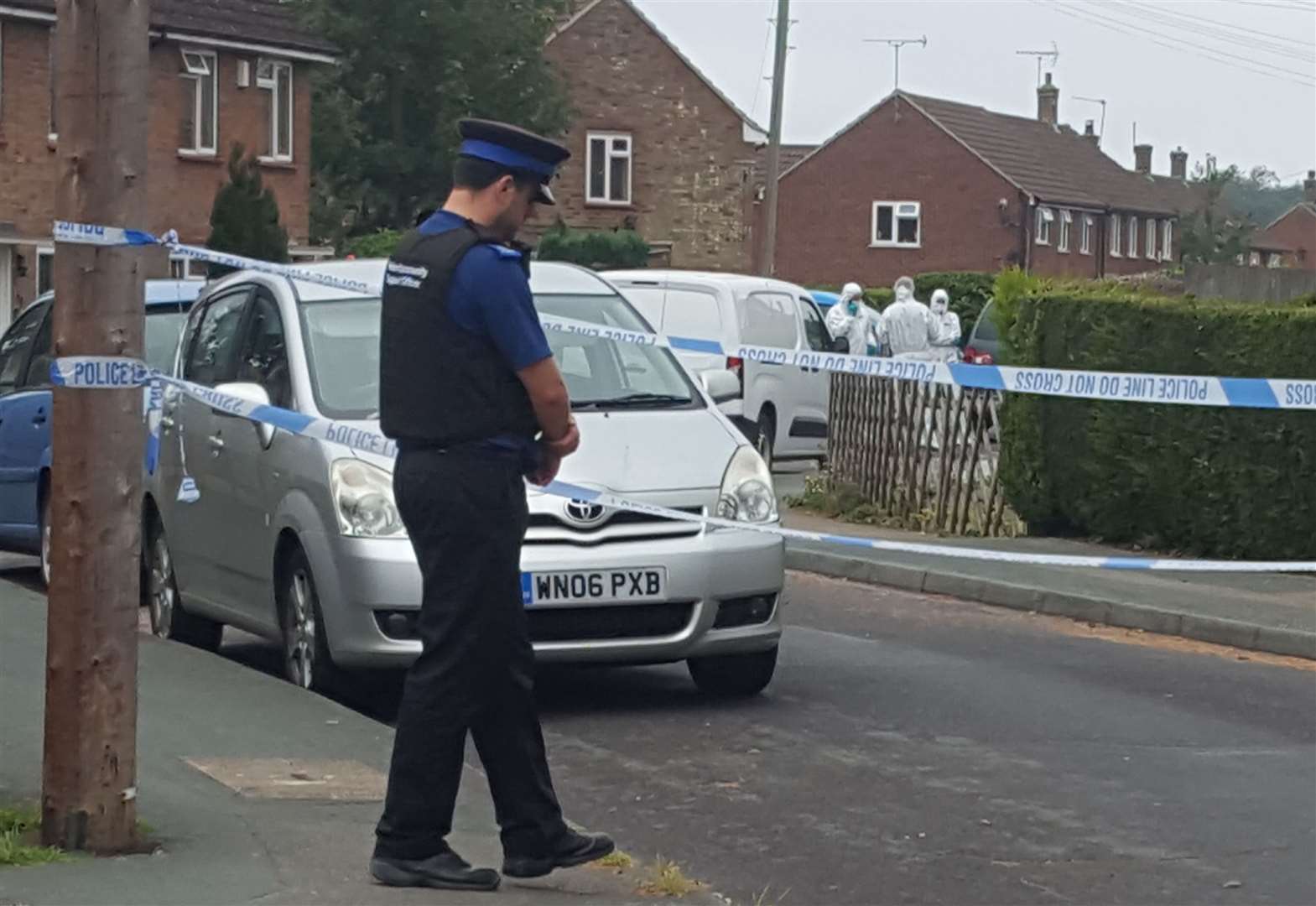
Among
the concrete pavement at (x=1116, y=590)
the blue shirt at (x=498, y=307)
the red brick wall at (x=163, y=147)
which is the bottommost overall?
the concrete pavement at (x=1116, y=590)

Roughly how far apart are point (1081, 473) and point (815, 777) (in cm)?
851

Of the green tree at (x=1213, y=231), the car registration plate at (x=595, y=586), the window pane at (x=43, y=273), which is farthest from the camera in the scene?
the green tree at (x=1213, y=231)

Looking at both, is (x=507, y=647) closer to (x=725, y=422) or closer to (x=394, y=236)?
(x=725, y=422)

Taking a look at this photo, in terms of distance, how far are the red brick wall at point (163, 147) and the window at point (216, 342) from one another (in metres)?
21.1

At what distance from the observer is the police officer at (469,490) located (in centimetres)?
562

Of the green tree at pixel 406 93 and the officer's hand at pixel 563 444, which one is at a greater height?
the green tree at pixel 406 93

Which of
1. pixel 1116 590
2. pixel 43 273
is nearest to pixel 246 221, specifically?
pixel 43 273

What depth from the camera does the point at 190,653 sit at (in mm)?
9617

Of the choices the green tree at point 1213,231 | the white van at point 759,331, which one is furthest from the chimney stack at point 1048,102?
the white van at point 759,331

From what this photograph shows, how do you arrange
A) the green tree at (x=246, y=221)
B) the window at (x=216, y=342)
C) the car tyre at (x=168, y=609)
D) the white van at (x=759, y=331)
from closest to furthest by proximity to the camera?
the window at (x=216, y=342) < the car tyre at (x=168, y=609) < the white van at (x=759, y=331) < the green tree at (x=246, y=221)

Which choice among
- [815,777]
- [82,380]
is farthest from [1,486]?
[82,380]

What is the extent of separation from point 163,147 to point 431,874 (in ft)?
110

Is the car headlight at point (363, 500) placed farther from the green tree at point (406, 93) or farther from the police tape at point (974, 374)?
the green tree at point (406, 93)

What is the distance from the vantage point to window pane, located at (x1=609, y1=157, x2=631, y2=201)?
58.0 metres
